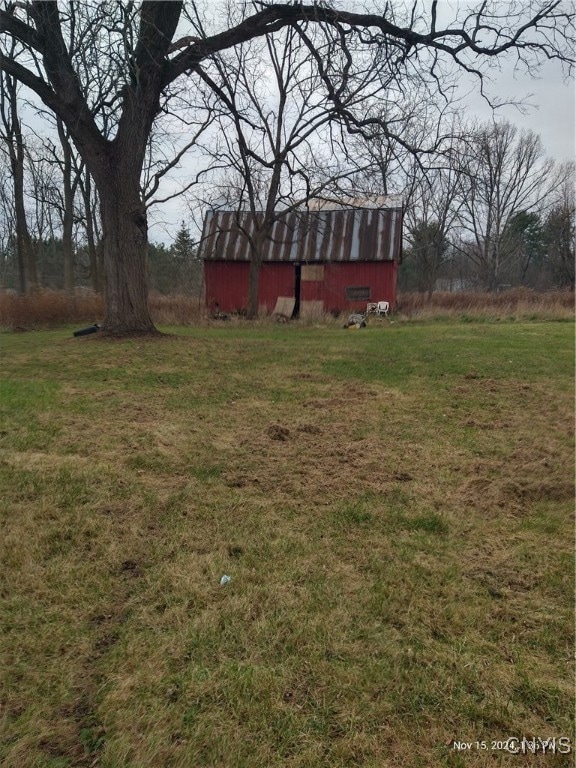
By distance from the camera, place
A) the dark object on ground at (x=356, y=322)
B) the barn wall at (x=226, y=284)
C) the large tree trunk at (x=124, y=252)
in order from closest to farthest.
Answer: the large tree trunk at (x=124, y=252), the dark object on ground at (x=356, y=322), the barn wall at (x=226, y=284)

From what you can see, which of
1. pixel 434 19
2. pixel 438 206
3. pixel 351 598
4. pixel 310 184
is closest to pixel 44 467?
pixel 351 598

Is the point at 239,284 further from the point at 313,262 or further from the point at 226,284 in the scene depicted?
the point at 313,262

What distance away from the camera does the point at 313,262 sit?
75.2 feet

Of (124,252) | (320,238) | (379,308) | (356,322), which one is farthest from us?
(320,238)

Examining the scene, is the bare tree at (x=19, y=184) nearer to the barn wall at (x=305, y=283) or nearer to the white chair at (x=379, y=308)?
the barn wall at (x=305, y=283)

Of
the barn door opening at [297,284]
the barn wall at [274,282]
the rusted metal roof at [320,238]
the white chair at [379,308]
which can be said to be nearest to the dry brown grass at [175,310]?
the white chair at [379,308]

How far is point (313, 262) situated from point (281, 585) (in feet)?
70.7

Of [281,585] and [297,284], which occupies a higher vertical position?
[297,284]

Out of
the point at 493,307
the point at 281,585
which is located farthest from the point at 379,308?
the point at 281,585

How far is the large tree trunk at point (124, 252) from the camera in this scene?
9.82m

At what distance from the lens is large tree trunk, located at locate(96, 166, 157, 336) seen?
9.82 m

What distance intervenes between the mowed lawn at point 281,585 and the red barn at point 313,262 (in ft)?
58.3

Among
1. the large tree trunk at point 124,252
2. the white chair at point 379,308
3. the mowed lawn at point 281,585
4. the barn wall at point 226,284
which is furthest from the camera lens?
the barn wall at point 226,284

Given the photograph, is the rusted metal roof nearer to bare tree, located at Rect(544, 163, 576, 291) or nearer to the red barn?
the red barn
